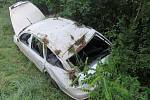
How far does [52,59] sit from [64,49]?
439 millimetres

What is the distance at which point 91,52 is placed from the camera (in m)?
8.66

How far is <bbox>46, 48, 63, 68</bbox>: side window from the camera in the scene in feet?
28.3

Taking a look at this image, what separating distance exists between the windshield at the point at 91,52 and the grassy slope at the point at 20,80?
3.26 feet

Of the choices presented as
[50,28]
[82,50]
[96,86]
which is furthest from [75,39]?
[96,86]

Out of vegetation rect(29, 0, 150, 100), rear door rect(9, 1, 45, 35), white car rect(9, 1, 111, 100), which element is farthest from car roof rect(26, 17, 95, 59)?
rear door rect(9, 1, 45, 35)

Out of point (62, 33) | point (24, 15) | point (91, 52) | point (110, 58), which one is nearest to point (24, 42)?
point (62, 33)

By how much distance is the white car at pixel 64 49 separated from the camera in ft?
27.5

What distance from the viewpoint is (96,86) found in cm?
680

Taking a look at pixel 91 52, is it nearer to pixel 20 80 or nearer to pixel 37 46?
pixel 37 46

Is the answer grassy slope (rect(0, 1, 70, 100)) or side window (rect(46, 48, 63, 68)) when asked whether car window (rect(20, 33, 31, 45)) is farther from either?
side window (rect(46, 48, 63, 68))

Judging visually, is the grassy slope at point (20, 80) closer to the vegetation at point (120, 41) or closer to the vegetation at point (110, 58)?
the vegetation at point (110, 58)

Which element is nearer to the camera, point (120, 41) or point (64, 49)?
point (120, 41)

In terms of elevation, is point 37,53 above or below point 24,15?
below

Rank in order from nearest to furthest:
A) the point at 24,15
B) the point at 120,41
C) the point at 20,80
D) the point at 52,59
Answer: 1. the point at 120,41
2. the point at 52,59
3. the point at 20,80
4. the point at 24,15
